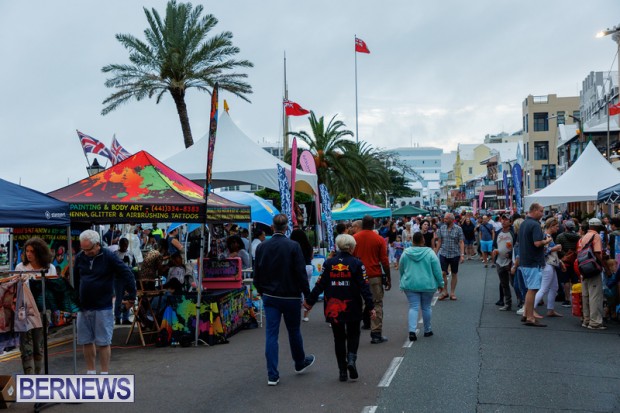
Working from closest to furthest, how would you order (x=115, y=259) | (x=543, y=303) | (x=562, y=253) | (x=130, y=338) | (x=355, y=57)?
1. (x=115, y=259)
2. (x=130, y=338)
3. (x=562, y=253)
4. (x=543, y=303)
5. (x=355, y=57)

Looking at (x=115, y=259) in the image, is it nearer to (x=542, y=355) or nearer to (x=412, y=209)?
(x=542, y=355)

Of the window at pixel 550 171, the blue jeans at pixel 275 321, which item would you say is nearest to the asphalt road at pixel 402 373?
the blue jeans at pixel 275 321

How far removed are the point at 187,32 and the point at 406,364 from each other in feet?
68.0

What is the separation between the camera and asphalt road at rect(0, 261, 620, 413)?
6.54 m

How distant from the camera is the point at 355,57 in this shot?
201ft

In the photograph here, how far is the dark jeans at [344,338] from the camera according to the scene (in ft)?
24.0

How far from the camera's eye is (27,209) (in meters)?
6.88

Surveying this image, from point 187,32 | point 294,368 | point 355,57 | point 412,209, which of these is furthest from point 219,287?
point 355,57

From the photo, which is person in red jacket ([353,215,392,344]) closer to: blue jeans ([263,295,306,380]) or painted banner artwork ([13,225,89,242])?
blue jeans ([263,295,306,380])

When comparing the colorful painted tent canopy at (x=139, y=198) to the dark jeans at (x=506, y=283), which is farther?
the dark jeans at (x=506, y=283)

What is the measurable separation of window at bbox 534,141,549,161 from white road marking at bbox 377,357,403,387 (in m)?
64.2

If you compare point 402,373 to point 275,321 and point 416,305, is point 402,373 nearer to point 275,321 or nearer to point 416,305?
point 275,321

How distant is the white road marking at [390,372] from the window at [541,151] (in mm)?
64186

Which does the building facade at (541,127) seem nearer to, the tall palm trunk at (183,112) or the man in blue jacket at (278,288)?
the tall palm trunk at (183,112)
